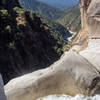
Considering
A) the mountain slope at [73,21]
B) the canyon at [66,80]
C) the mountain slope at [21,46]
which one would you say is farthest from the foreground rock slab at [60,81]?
the mountain slope at [73,21]

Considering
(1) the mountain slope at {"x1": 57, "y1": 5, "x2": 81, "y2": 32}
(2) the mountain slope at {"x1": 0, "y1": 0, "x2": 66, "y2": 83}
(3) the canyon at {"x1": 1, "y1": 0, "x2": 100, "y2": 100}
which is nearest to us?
(3) the canyon at {"x1": 1, "y1": 0, "x2": 100, "y2": 100}

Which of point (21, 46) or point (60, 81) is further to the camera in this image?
point (21, 46)

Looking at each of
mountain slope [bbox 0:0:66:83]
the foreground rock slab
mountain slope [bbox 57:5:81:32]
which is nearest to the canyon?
the foreground rock slab

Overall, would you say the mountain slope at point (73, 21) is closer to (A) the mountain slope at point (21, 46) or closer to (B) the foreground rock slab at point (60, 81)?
(A) the mountain slope at point (21, 46)

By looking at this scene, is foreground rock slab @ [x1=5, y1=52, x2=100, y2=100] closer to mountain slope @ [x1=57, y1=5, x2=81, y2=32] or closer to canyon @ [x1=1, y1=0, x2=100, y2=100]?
canyon @ [x1=1, y1=0, x2=100, y2=100]

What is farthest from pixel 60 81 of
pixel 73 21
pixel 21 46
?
pixel 73 21

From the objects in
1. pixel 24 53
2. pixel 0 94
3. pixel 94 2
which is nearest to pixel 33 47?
pixel 24 53

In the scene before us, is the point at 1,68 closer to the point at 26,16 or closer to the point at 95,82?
the point at 26,16

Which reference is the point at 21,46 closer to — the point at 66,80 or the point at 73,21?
the point at 66,80
